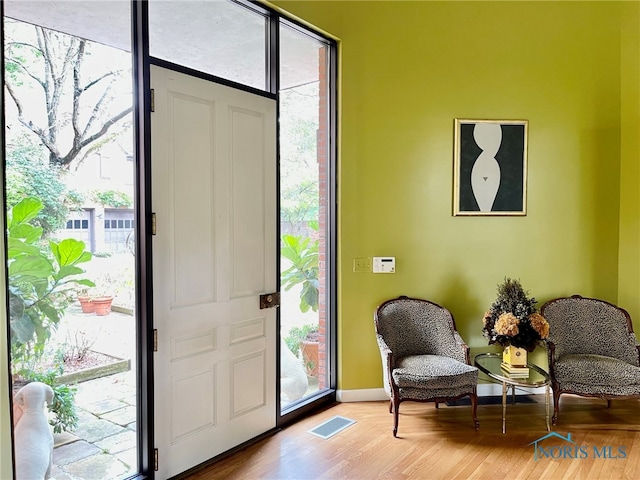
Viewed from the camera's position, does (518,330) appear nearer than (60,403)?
No

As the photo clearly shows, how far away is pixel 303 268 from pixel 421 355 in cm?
112

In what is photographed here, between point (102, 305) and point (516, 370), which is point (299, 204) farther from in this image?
point (516, 370)

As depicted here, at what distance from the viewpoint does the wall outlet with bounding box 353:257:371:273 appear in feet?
11.7

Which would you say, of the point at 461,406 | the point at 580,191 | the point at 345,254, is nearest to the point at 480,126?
the point at 580,191

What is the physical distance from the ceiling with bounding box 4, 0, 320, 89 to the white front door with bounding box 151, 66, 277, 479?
181mm

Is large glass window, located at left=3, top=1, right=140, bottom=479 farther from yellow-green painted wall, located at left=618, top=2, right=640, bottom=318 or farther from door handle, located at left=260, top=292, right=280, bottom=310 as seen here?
yellow-green painted wall, located at left=618, top=2, right=640, bottom=318

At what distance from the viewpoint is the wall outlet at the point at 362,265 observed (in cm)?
357

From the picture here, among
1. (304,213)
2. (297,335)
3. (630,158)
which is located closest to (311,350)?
(297,335)

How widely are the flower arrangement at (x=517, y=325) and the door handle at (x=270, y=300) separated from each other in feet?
5.16

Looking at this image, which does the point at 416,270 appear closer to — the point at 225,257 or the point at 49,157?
the point at 225,257

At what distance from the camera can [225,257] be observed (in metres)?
2.76

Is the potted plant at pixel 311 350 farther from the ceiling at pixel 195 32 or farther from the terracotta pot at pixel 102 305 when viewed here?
the ceiling at pixel 195 32

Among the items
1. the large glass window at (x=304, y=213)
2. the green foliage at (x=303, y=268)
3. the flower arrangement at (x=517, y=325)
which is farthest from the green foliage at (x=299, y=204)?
the flower arrangement at (x=517, y=325)

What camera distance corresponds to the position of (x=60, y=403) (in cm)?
214
